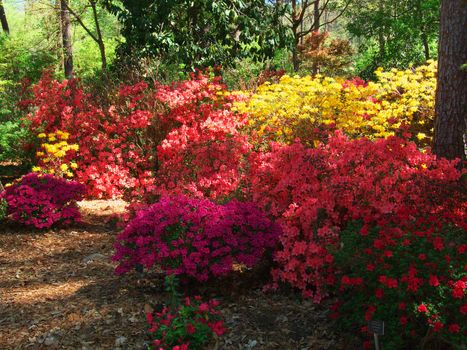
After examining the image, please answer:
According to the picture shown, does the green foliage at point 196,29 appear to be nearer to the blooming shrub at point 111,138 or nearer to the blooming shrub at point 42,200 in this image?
the blooming shrub at point 111,138

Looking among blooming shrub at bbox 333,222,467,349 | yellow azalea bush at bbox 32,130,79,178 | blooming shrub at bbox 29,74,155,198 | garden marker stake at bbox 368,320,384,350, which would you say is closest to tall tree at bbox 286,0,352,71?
blooming shrub at bbox 29,74,155,198

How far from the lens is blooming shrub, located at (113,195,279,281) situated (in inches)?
155

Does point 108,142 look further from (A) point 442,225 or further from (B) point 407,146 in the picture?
(A) point 442,225

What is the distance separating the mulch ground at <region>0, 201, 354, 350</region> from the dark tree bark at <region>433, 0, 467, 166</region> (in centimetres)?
267

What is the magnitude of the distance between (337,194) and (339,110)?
13.3 feet

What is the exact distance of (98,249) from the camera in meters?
5.87

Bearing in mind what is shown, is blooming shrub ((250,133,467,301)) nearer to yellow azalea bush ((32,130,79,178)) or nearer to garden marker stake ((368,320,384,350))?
garden marker stake ((368,320,384,350))

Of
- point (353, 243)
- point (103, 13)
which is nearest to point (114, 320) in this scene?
point (353, 243)

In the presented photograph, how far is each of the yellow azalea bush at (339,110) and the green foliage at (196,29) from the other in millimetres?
2448

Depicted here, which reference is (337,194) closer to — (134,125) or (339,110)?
(339,110)

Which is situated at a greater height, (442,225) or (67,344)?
(442,225)

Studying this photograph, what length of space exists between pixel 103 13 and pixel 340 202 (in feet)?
65.7

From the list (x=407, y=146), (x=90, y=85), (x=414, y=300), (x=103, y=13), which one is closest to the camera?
(x=414, y=300)

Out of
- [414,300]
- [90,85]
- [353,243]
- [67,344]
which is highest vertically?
[90,85]
